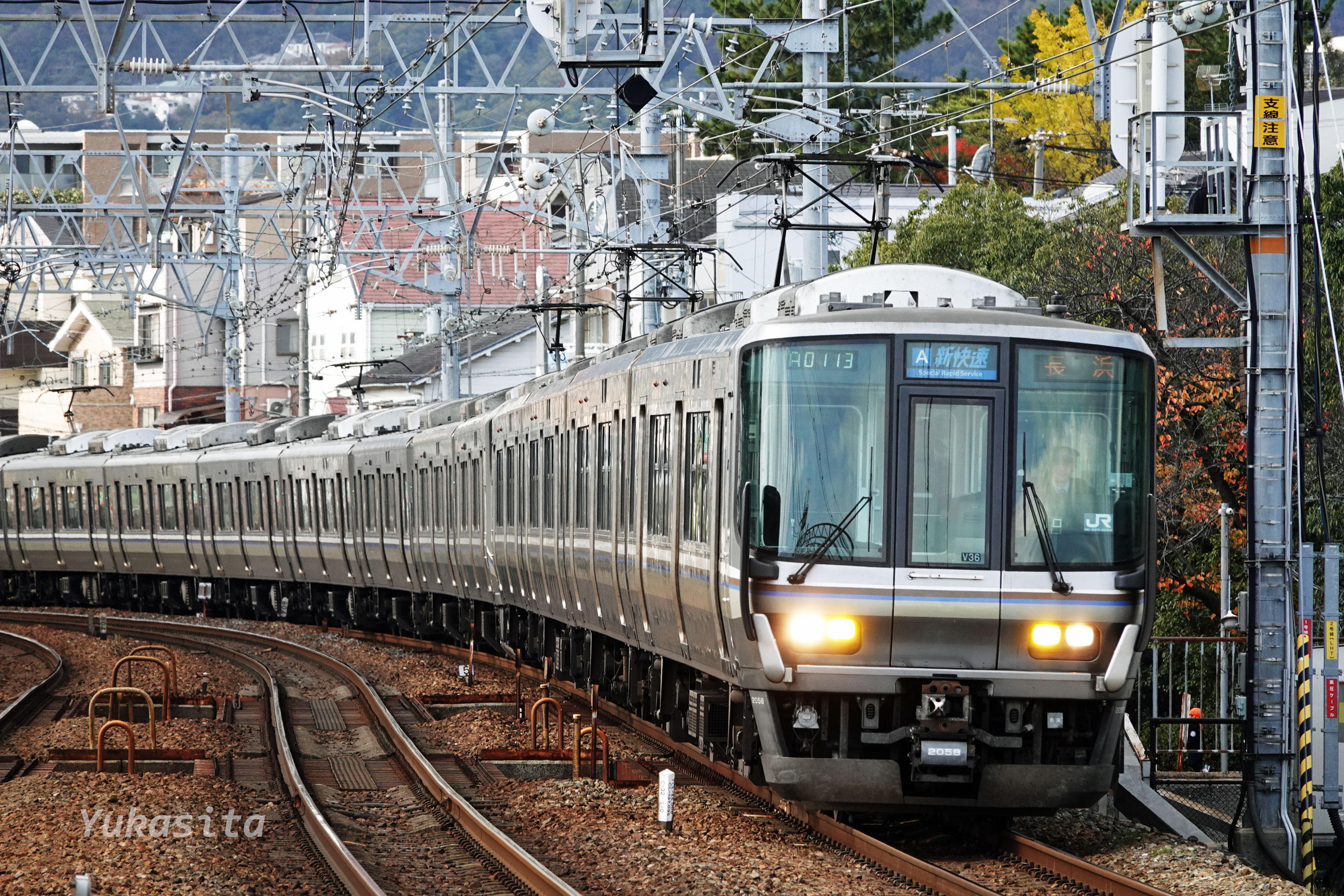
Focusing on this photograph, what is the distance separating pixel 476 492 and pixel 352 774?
26.9 feet

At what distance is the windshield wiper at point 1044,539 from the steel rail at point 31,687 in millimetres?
9430

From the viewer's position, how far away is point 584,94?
20.0 m

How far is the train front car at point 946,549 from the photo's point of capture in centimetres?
994

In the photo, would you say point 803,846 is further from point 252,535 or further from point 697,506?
point 252,535

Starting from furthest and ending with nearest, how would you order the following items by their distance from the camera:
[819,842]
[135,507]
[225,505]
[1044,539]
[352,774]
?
[135,507] < [225,505] < [352,774] < [819,842] < [1044,539]

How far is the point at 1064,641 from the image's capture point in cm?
998

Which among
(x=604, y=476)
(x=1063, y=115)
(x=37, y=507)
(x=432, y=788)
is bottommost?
(x=432, y=788)

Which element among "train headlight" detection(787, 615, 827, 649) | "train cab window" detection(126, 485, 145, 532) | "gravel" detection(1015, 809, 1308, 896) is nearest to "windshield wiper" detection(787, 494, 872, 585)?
"train headlight" detection(787, 615, 827, 649)

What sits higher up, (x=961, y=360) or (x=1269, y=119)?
(x=1269, y=119)

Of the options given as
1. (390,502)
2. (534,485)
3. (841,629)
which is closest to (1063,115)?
(390,502)

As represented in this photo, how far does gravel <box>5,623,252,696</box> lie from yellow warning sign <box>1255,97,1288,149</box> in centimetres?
1096

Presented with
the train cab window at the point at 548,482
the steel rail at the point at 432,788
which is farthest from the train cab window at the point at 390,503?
the train cab window at the point at 548,482

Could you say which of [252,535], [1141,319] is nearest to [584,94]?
[1141,319]

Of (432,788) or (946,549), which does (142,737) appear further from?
(946,549)
